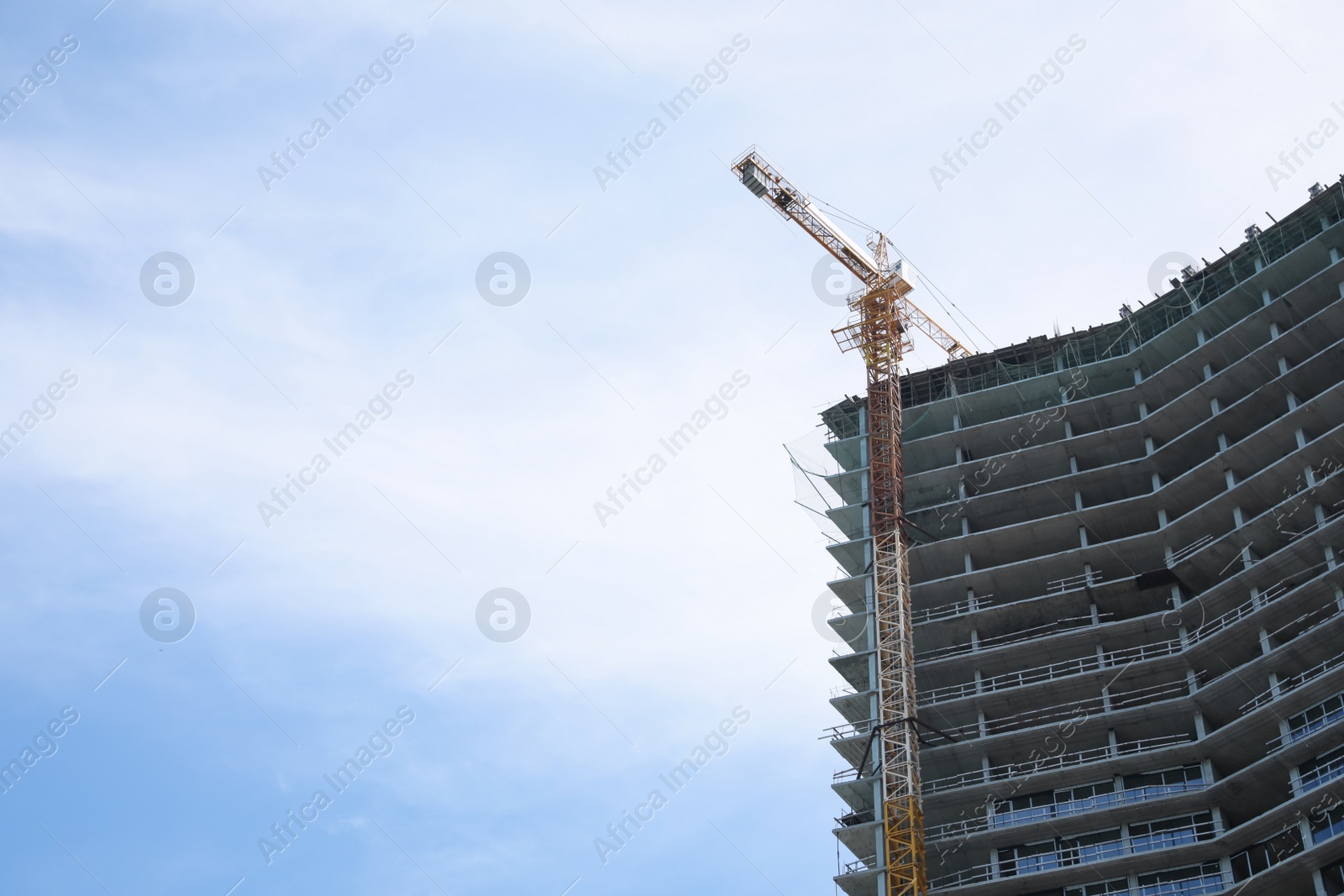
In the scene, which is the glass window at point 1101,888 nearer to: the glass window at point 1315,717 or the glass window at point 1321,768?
the glass window at point 1321,768

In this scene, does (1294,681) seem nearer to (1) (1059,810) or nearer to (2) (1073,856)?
(1) (1059,810)

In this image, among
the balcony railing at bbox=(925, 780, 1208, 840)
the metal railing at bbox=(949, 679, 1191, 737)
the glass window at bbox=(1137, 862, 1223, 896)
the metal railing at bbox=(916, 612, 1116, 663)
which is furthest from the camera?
the metal railing at bbox=(916, 612, 1116, 663)

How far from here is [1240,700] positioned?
221ft

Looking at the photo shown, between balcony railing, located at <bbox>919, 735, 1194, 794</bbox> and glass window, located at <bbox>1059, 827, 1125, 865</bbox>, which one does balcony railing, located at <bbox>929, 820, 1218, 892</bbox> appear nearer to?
glass window, located at <bbox>1059, 827, 1125, 865</bbox>

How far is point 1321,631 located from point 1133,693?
10.4 m

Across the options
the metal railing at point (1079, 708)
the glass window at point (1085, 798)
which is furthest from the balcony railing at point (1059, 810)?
the metal railing at point (1079, 708)

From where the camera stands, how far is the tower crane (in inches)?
2751

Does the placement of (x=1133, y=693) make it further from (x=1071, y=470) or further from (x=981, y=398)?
(x=981, y=398)

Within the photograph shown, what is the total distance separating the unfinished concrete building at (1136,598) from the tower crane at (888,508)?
106cm

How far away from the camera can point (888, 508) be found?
81.4 meters

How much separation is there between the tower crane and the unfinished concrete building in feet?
3.49

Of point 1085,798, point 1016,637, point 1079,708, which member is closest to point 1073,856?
point 1085,798

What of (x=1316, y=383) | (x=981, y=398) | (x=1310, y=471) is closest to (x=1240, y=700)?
(x=1310, y=471)

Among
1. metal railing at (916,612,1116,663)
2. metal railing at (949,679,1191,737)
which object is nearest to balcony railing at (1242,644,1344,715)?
metal railing at (949,679,1191,737)
